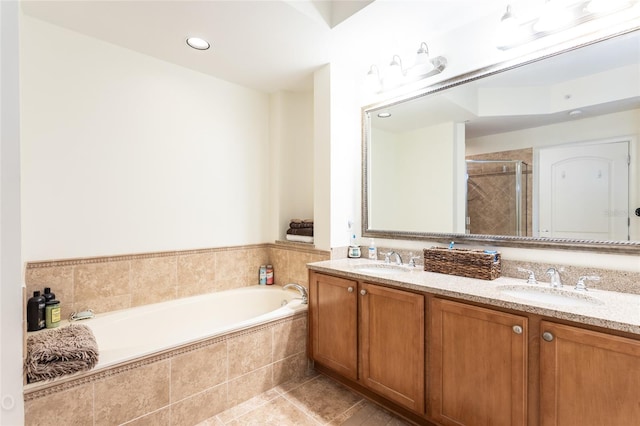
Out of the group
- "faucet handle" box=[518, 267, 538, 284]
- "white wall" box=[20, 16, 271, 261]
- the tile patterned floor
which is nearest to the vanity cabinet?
the tile patterned floor

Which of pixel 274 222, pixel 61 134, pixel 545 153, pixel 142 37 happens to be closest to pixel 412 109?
pixel 545 153

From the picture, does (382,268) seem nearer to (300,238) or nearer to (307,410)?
(300,238)

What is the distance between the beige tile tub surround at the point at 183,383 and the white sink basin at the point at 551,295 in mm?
1401

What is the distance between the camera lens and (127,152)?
2.23 metres

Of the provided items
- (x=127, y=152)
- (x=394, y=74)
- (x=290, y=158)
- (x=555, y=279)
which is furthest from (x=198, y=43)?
(x=555, y=279)

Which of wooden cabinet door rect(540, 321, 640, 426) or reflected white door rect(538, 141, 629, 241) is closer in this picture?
wooden cabinet door rect(540, 321, 640, 426)

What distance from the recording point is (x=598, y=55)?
1485mm

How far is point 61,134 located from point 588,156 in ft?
10.1

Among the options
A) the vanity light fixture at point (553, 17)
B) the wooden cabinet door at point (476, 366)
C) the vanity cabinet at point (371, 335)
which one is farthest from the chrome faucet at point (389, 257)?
the vanity light fixture at point (553, 17)

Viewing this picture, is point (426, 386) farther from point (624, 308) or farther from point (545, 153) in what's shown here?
point (545, 153)

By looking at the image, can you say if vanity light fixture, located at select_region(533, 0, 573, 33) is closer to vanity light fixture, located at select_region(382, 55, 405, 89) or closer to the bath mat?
vanity light fixture, located at select_region(382, 55, 405, 89)

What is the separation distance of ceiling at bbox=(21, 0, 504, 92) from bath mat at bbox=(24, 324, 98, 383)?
6.02ft

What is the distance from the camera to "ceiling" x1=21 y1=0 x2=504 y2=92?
1741 millimetres

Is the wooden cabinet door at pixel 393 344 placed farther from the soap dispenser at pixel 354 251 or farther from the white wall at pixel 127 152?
the white wall at pixel 127 152
